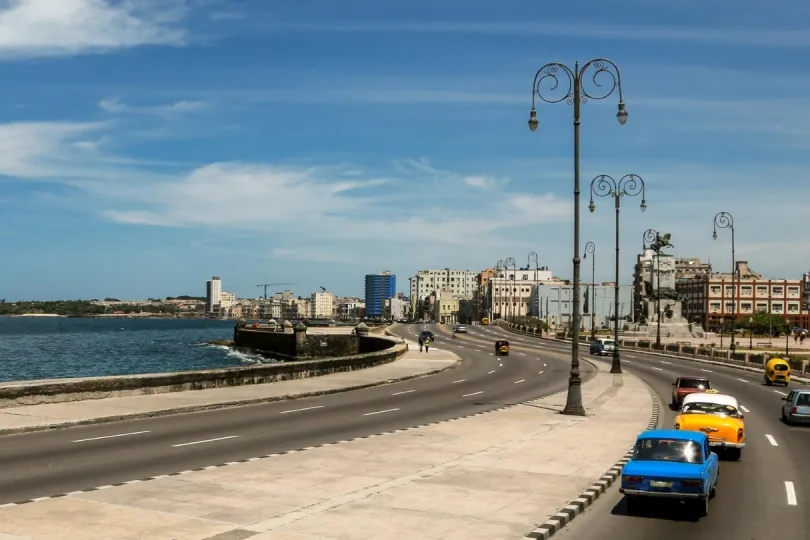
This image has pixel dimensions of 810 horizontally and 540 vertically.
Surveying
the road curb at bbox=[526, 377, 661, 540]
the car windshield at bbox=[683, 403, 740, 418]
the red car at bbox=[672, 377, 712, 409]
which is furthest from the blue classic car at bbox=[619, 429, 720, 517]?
the red car at bbox=[672, 377, 712, 409]

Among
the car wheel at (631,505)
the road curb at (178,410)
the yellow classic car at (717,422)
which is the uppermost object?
the yellow classic car at (717,422)

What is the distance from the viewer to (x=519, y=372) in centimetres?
5631

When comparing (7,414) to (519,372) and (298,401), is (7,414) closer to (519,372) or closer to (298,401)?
(298,401)

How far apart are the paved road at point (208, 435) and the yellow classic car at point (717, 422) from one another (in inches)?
342

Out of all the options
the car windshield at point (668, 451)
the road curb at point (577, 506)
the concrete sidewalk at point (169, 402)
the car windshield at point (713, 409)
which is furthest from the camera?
the concrete sidewalk at point (169, 402)

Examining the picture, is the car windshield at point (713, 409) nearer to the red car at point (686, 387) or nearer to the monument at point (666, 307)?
the red car at point (686, 387)

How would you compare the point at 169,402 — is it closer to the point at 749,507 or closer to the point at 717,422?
the point at 717,422

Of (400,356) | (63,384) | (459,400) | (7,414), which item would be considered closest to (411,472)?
(7,414)

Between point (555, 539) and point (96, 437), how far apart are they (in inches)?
535

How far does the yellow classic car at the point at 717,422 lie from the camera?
2111 cm

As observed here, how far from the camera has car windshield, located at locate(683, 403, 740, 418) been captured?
73.7 feet

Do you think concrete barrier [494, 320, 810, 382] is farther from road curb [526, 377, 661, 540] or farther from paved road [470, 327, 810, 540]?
road curb [526, 377, 661, 540]

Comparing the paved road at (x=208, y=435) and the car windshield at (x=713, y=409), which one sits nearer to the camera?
the paved road at (x=208, y=435)

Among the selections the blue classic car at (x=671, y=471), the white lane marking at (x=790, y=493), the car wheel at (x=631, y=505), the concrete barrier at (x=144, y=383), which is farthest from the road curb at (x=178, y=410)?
the white lane marking at (x=790, y=493)
